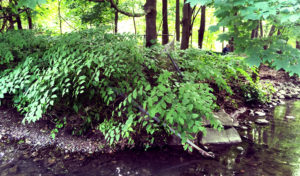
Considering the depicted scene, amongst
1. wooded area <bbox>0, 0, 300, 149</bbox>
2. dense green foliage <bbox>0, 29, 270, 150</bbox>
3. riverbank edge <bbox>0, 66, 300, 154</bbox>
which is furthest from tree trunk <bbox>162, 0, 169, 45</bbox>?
riverbank edge <bbox>0, 66, 300, 154</bbox>

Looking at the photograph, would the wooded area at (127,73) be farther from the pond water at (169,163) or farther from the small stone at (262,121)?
the small stone at (262,121)

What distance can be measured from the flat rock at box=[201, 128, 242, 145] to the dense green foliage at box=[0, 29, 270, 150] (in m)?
0.70

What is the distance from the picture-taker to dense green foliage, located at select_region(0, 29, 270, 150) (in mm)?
3051

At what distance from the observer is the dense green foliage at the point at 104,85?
10.0 ft

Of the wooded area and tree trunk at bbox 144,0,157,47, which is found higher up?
tree trunk at bbox 144,0,157,47

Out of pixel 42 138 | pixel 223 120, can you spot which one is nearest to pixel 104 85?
pixel 42 138

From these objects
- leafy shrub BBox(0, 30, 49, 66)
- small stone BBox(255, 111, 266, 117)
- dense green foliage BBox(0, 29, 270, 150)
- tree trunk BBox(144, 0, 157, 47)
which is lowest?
small stone BBox(255, 111, 266, 117)

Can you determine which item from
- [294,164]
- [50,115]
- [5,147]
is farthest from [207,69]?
[5,147]

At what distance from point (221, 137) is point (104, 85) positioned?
299 centimetres

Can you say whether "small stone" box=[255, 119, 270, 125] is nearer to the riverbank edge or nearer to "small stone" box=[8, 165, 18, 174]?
the riverbank edge

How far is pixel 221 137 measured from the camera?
449cm

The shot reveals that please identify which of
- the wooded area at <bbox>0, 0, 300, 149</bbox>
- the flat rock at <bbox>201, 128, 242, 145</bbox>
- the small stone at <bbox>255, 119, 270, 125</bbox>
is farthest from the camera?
the small stone at <bbox>255, 119, 270, 125</bbox>

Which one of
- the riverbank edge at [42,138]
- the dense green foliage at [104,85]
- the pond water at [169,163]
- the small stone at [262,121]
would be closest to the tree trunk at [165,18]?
the dense green foliage at [104,85]

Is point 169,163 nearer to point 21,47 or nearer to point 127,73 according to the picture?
point 127,73
